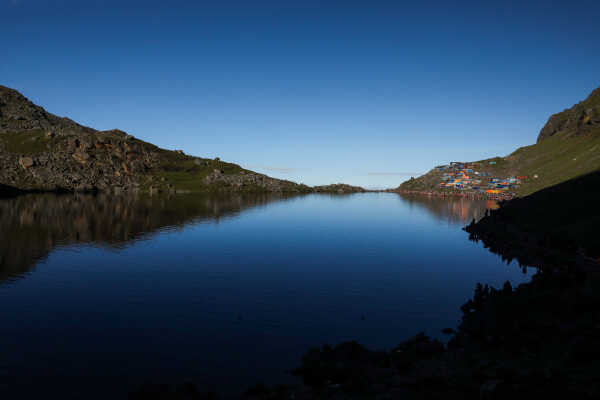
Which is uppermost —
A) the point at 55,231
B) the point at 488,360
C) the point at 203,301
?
the point at 488,360

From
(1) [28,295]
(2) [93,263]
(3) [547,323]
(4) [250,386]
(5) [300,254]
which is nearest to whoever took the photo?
(4) [250,386]

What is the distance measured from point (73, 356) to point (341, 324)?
23.2 meters

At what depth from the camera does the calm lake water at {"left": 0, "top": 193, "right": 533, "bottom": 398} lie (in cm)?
2559

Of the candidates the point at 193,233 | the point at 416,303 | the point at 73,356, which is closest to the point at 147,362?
the point at 73,356

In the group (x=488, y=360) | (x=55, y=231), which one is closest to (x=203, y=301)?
(x=488, y=360)

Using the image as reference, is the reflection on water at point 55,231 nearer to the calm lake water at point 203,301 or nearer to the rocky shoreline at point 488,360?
the calm lake water at point 203,301

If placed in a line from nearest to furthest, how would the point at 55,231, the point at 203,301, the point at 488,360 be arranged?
the point at 488,360, the point at 203,301, the point at 55,231

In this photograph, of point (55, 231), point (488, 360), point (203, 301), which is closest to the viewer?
point (488, 360)

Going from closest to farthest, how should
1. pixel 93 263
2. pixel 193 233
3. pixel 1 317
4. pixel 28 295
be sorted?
pixel 1 317 < pixel 28 295 < pixel 93 263 < pixel 193 233

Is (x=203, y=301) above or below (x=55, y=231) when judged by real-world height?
below

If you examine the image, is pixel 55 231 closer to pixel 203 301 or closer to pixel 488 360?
pixel 203 301

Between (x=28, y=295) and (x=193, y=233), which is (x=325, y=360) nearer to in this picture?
(x=28, y=295)

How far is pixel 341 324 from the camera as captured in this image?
112ft

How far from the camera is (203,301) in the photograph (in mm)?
40562
